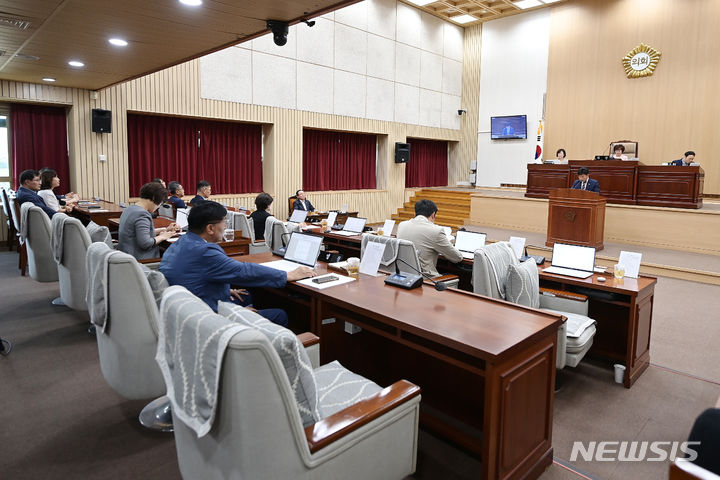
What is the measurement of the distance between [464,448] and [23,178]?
531cm

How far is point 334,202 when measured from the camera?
36.6 feet

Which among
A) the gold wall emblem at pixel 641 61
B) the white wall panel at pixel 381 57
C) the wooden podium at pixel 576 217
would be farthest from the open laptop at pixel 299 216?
the gold wall emblem at pixel 641 61

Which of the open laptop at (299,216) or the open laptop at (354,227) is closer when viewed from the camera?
the open laptop at (354,227)

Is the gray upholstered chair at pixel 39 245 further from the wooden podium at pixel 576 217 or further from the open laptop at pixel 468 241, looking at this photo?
the wooden podium at pixel 576 217

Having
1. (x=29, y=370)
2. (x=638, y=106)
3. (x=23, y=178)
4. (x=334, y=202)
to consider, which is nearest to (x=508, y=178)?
(x=638, y=106)

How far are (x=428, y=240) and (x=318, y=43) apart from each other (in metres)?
7.67

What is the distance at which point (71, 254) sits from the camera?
10.8 feet

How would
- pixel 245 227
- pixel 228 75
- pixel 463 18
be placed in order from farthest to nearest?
pixel 463 18 → pixel 228 75 → pixel 245 227

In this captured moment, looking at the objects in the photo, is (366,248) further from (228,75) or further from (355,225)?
(228,75)

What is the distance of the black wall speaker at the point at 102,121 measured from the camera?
24.5ft

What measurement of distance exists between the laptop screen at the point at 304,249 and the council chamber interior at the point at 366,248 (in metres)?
0.03

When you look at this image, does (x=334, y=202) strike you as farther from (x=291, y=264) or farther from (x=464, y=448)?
(x=464, y=448)

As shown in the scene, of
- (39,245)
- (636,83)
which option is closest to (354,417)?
(39,245)

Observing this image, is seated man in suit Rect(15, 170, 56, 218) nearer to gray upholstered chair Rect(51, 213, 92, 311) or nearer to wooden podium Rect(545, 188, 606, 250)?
gray upholstered chair Rect(51, 213, 92, 311)
